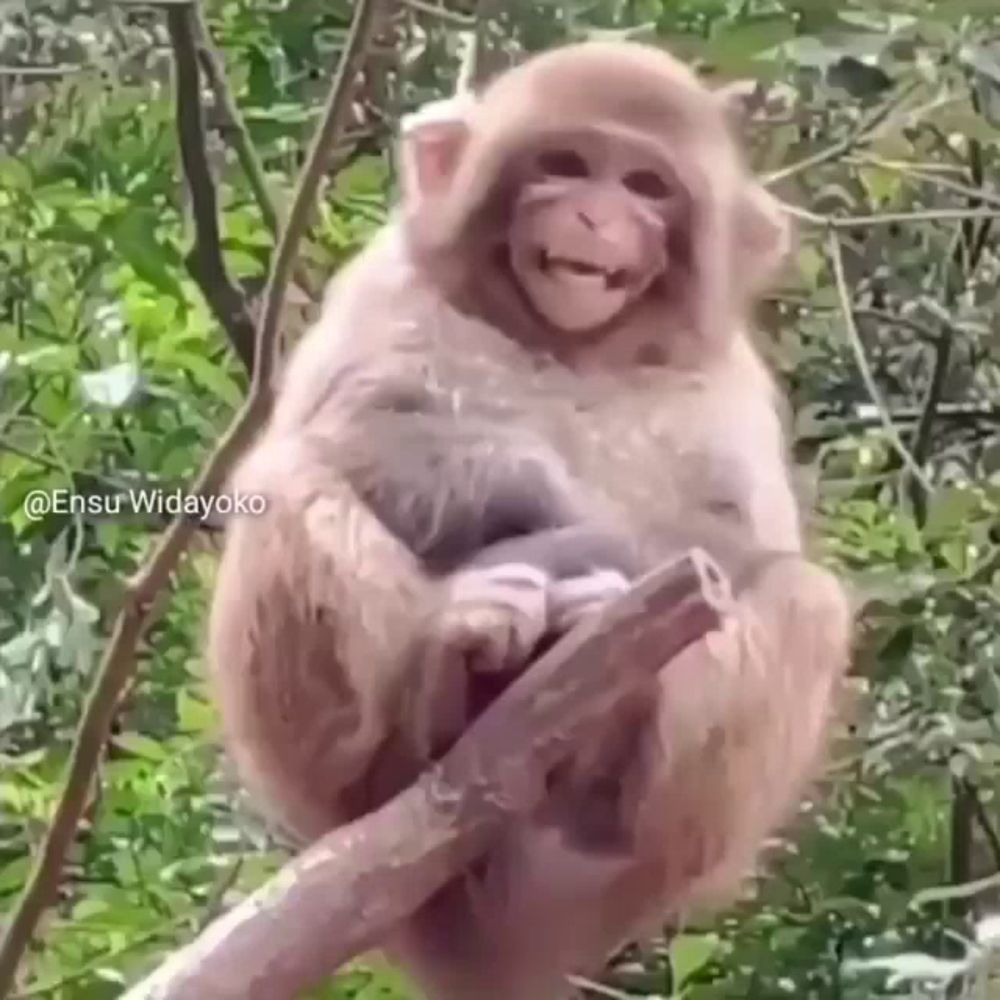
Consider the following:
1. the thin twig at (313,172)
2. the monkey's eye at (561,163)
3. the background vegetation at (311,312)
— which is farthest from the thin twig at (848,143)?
the thin twig at (313,172)

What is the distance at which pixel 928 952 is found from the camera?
1080 mm

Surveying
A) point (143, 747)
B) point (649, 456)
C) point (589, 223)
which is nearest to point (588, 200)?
point (589, 223)

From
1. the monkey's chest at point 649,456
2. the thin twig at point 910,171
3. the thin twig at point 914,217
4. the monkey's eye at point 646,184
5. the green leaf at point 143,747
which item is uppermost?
the monkey's eye at point 646,184

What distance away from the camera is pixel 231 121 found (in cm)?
108

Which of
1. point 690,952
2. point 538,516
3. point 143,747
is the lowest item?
point 690,952

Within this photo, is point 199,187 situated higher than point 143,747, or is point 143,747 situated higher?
point 199,187

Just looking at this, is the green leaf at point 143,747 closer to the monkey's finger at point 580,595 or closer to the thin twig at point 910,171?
the monkey's finger at point 580,595

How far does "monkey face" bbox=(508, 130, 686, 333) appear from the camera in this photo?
100cm

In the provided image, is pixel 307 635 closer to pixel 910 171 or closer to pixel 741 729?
pixel 741 729

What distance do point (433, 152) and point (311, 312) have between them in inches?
4.0

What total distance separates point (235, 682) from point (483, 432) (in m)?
0.17

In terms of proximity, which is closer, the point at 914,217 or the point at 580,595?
the point at 580,595

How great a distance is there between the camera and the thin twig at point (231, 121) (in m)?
1.07

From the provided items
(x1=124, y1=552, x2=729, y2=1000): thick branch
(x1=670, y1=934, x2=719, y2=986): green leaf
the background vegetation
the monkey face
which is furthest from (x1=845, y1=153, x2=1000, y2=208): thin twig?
(x1=670, y1=934, x2=719, y2=986): green leaf
